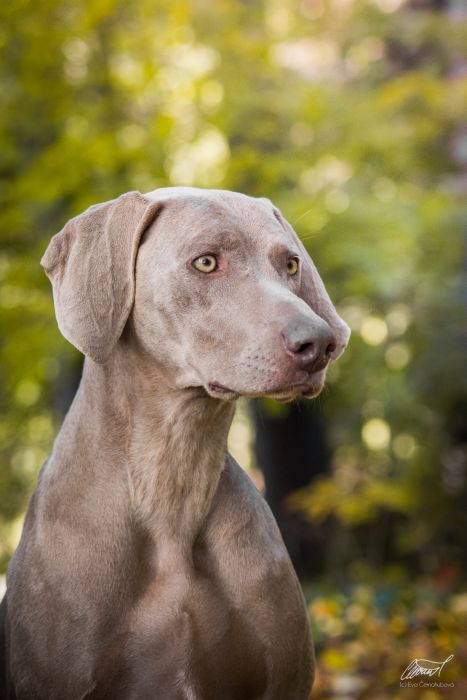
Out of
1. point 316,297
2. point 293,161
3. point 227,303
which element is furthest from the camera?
point 293,161

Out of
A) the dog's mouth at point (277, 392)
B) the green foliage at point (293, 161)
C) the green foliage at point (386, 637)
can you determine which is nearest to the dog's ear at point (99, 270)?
the dog's mouth at point (277, 392)

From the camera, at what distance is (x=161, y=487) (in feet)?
9.66

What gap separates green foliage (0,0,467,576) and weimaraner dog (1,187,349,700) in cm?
330

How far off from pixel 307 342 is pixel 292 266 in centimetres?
47

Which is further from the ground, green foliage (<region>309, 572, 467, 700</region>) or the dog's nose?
the dog's nose

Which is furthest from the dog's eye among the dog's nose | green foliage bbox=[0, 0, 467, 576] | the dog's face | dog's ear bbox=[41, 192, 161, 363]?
green foliage bbox=[0, 0, 467, 576]

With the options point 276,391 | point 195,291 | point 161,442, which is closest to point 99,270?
point 195,291

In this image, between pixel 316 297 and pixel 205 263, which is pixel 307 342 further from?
pixel 316 297

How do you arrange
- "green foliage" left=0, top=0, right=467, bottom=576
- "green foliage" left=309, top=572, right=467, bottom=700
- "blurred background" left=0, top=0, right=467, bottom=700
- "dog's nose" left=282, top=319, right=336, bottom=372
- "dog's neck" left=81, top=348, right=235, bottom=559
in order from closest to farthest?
"dog's nose" left=282, top=319, right=336, bottom=372 → "dog's neck" left=81, top=348, right=235, bottom=559 → "green foliage" left=309, top=572, right=467, bottom=700 → "blurred background" left=0, top=0, right=467, bottom=700 → "green foliage" left=0, top=0, right=467, bottom=576

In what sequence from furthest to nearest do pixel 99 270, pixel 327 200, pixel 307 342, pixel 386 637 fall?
pixel 327 200, pixel 386 637, pixel 99 270, pixel 307 342

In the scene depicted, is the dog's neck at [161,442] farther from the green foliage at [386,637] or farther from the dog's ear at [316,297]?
the green foliage at [386,637]

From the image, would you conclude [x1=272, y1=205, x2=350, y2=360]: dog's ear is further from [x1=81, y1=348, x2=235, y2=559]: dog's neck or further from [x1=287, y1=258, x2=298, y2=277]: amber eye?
[x1=81, y1=348, x2=235, y2=559]: dog's neck

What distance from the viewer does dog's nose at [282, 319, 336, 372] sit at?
8.41 feet

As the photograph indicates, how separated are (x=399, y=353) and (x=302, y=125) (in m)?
2.76
